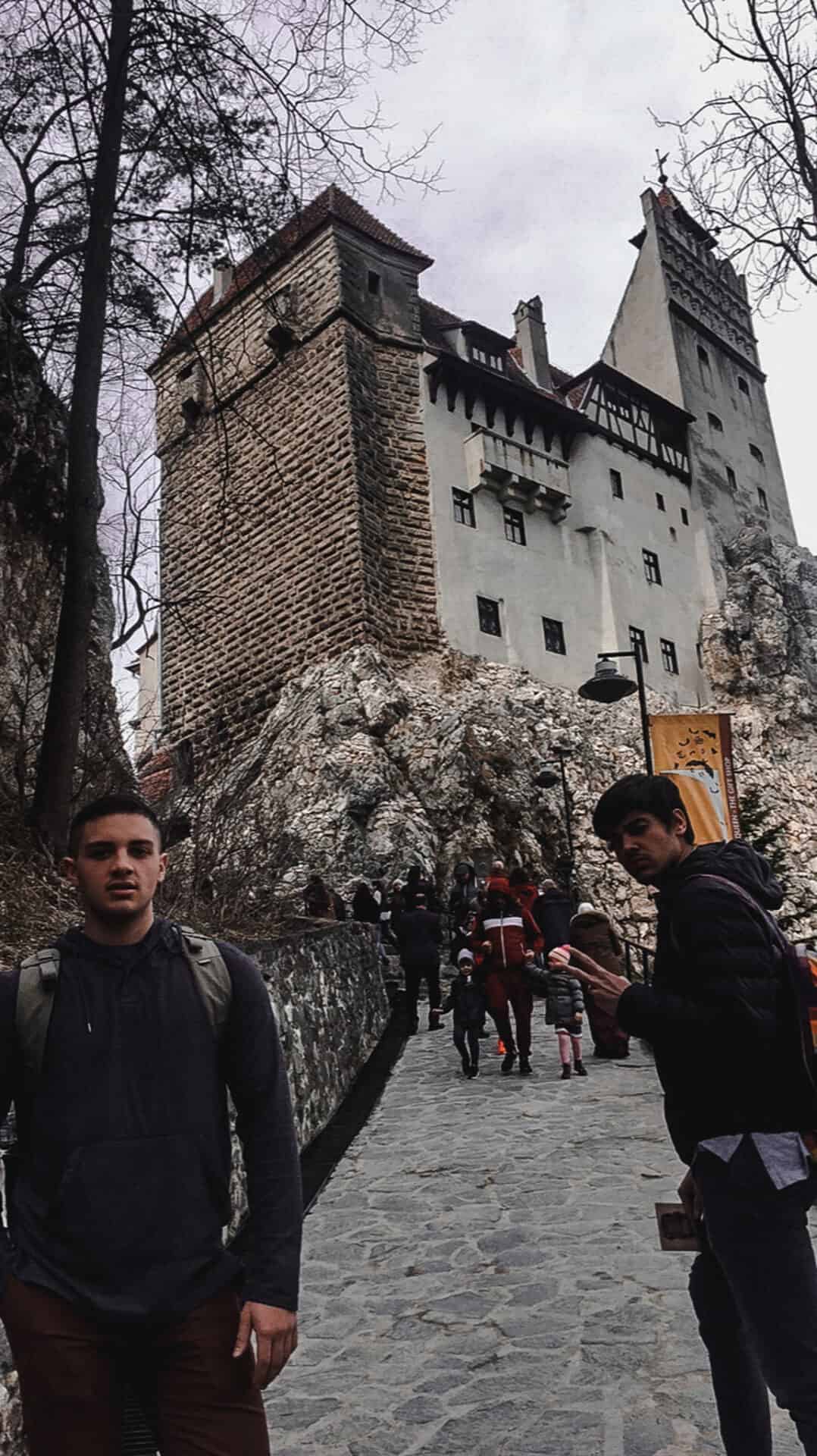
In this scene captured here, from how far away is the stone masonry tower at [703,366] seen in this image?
37.8 meters

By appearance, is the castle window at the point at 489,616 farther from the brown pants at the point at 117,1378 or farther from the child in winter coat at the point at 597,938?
the brown pants at the point at 117,1378

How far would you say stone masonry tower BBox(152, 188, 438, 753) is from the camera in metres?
26.7

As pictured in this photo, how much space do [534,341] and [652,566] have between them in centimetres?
823

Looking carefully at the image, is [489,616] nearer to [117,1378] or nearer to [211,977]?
[211,977]

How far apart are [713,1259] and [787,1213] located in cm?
33

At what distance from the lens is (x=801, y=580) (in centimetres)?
3878

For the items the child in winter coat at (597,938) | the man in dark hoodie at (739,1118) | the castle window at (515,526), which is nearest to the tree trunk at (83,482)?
the child in winter coat at (597,938)

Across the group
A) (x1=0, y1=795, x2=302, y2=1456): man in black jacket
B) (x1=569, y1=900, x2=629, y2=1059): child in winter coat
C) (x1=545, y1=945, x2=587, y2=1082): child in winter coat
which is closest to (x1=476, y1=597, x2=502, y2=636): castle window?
(x1=569, y1=900, x2=629, y2=1059): child in winter coat

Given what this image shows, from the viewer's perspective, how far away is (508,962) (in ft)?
31.9

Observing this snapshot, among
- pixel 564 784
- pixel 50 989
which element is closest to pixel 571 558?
pixel 564 784

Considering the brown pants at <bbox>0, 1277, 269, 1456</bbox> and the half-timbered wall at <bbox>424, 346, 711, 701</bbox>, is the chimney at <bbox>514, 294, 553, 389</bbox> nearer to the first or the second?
the half-timbered wall at <bbox>424, 346, 711, 701</bbox>

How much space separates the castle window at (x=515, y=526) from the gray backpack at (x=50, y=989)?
2843 centimetres

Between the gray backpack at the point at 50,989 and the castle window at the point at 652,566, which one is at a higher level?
the castle window at the point at 652,566

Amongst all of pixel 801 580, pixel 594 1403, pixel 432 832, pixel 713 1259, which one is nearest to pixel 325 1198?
pixel 594 1403
